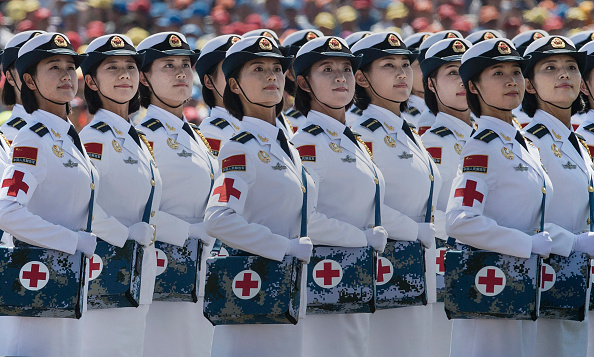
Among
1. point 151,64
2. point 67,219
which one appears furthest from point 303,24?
point 67,219

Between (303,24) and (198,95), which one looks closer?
(198,95)

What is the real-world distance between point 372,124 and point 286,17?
9536mm

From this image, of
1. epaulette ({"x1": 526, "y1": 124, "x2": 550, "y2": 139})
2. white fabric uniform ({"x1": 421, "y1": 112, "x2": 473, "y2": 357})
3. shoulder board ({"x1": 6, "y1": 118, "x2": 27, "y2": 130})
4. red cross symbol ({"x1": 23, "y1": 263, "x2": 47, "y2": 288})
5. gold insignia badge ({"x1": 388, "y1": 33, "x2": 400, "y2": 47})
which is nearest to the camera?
red cross symbol ({"x1": 23, "y1": 263, "x2": 47, "y2": 288})

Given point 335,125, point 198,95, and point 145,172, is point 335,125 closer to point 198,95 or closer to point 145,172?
point 145,172

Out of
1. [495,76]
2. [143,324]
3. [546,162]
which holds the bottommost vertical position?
[143,324]

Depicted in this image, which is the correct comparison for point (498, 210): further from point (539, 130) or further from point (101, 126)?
point (101, 126)

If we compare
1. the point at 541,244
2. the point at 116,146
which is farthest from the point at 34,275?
the point at 541,244

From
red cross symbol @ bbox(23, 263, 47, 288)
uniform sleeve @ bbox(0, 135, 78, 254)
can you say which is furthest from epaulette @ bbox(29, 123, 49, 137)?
red cross symbol @ bbox(23, 263, 47, 288)

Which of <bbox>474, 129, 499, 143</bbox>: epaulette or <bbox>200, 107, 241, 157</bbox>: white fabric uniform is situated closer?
<bbox>474, 129, 499, 143</bbox>: epaulette

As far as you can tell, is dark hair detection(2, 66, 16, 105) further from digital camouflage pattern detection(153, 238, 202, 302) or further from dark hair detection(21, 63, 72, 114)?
digital camouflage pattern detection(153, 238, 202, 302)

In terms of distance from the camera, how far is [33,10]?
680 inches

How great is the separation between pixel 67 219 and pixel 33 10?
11384 mm

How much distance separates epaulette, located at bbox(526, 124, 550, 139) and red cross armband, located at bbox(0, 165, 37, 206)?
305 centimetres

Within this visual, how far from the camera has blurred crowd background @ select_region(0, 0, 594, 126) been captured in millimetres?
16625
